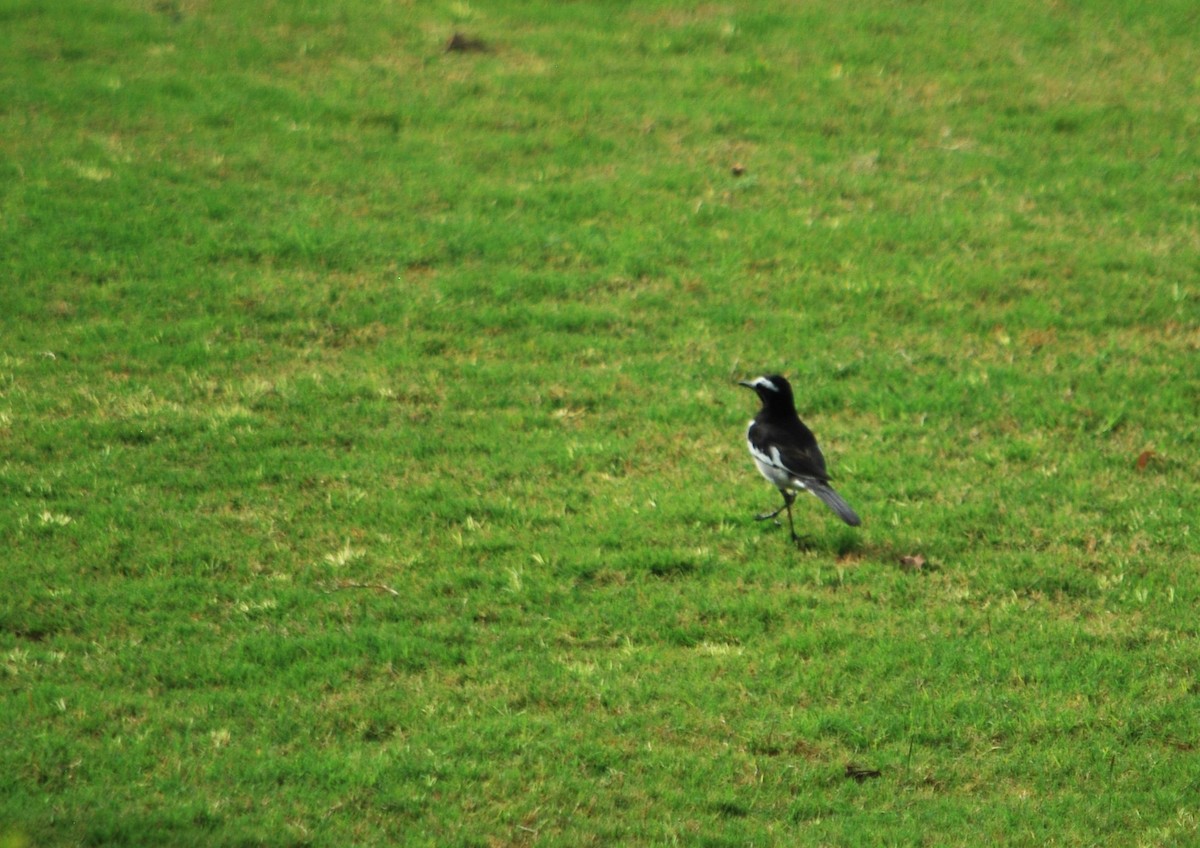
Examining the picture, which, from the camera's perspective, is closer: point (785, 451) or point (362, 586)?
point (362, 586)

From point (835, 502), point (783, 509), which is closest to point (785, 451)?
point (835, 502)

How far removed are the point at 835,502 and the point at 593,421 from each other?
3.89 m

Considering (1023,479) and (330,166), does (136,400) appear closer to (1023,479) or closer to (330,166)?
(330,166)

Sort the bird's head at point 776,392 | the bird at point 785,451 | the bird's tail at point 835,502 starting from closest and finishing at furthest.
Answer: the bird's tail at point 835,502
the bird at point 785,451
the bird's head at point 776,392

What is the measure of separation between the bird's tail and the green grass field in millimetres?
761

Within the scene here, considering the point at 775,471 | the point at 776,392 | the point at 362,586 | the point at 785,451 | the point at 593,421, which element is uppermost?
the point at 776,392

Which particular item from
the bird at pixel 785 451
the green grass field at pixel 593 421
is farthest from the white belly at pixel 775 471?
the green grass field at pixel 593 421

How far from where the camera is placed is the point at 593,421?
537 inches

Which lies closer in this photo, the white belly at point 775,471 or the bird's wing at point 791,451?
the bird's wing at point 791,451

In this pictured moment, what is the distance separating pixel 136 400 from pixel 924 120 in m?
12.9

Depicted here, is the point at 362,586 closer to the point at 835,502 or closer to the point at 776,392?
the point at 835,502

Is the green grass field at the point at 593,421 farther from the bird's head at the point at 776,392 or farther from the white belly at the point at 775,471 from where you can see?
the bird's head at the point at 776,392

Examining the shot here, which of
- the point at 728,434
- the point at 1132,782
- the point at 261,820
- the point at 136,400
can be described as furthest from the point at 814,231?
the point at 261,820

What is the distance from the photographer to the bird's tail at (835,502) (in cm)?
1012
